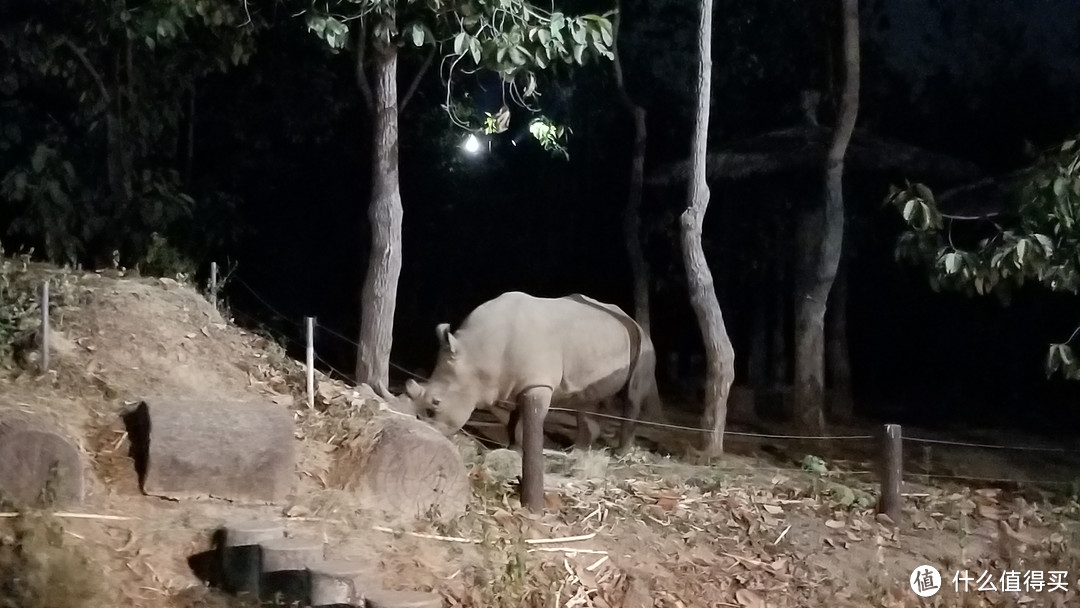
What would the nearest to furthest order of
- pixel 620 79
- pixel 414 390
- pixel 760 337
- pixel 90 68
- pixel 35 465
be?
pixel 35 465
pixel 414 390
pixel 90 68
pixel 620 79
pixel 760 337

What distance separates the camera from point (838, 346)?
40.2 feet

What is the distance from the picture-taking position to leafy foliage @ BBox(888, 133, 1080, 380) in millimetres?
6828

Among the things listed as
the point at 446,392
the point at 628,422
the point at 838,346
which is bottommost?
the point at 628,422

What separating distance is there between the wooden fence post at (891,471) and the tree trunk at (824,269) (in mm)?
3464

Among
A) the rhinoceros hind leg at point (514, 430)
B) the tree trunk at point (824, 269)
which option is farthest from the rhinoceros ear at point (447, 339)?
the tree trunk at point (824, 269)

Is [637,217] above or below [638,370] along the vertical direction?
above

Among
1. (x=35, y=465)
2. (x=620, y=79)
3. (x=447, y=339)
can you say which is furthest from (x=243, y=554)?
(x=620, y=79)

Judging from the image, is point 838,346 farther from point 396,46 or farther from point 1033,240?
point 396,46

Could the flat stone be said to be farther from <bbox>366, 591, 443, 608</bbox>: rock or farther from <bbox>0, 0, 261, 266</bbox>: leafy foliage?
<bbox>0, 0, 261, 266</bbox>: leafy foliage

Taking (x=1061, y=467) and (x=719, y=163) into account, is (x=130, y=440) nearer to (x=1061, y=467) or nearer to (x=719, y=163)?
(x=1061, y=467)

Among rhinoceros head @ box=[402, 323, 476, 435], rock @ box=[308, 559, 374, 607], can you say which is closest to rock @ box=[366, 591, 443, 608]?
rock @ box=[308, 559, 374, 607]

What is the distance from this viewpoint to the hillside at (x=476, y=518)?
17.6 feet

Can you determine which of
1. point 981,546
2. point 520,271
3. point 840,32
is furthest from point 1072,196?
point 520,271

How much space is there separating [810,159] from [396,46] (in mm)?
5816
